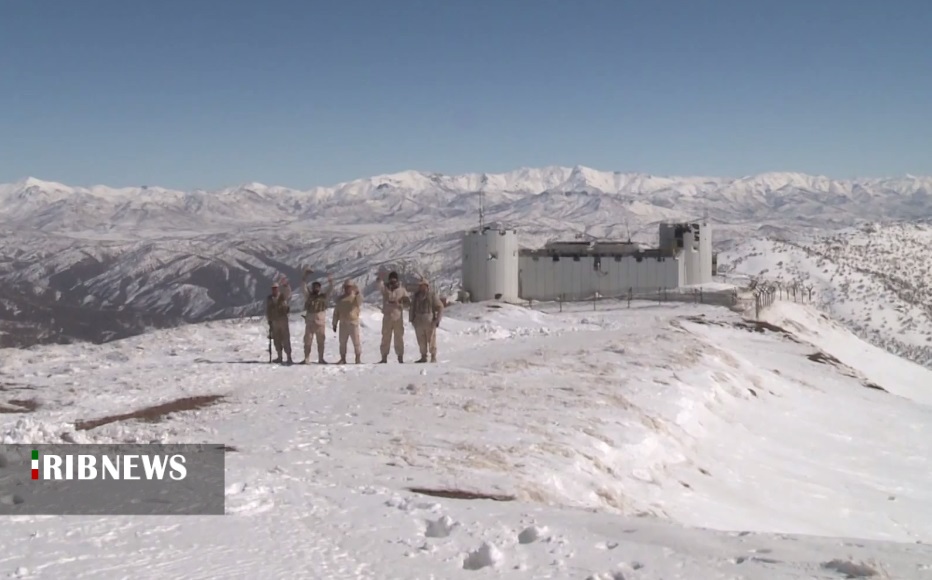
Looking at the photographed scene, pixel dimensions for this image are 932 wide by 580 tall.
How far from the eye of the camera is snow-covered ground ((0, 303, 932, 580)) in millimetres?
6656

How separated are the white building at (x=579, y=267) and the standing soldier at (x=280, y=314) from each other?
26174 mm

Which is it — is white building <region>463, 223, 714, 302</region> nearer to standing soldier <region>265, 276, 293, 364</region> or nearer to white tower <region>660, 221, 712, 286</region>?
white tower <region>660, 221, 712, 286</region>

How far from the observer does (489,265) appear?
146ft

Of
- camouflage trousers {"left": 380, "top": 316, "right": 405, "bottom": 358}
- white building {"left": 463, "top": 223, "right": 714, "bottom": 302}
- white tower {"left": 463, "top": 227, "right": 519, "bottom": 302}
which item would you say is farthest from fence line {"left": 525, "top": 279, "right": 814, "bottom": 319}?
camouflage trousers {"left": 380, "top": 316, "right": 405, "bottom": 358}

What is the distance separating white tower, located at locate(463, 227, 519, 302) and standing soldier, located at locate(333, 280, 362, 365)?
1036 inches

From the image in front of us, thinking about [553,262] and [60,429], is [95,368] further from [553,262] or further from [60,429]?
[553,262]

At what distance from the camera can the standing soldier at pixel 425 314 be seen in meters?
18.2

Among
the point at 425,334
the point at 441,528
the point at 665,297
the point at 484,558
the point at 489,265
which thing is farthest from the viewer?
the point at 489,265

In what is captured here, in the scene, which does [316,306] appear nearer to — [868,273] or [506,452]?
[506,452]

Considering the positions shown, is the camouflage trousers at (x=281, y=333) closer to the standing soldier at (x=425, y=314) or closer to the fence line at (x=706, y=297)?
the standing soldier at (x=425, y=314)

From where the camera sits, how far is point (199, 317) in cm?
15900

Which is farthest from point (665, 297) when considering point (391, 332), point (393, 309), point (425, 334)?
point (393, 309)

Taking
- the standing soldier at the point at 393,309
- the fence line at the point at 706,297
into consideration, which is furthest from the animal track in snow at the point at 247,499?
the fence line at the point at 706,297

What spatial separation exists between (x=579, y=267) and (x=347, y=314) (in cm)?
3095
